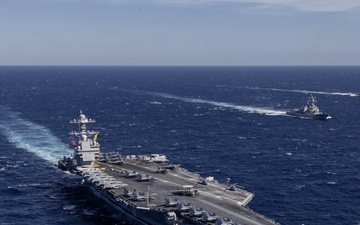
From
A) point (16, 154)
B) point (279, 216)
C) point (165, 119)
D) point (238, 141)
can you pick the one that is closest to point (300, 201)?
point (279, 216)

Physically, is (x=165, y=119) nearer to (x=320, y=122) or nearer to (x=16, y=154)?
(x=320, y=122)

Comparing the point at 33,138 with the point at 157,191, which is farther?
the point at 33,138

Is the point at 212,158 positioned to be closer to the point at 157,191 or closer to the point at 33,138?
the point at 157,191

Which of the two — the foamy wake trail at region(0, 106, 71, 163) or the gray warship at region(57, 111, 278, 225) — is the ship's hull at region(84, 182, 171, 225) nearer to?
the gray warship at region(57, 111, 278, 225)

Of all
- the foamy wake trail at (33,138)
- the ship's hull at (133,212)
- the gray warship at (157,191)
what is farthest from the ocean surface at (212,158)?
the gray warship at (157,191)

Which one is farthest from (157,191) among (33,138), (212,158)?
(33,138)

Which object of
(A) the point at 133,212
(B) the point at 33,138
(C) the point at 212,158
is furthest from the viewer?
(B) the point at 33,138

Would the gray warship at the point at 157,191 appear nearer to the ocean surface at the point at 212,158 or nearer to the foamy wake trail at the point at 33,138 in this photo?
the ocean surface at the point at 212,158
